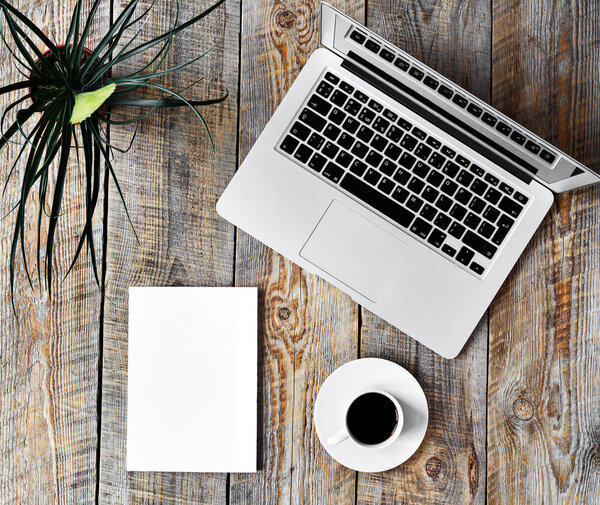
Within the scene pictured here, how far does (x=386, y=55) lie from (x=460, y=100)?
116 millimetres

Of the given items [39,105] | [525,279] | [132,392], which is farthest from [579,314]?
[39,105]

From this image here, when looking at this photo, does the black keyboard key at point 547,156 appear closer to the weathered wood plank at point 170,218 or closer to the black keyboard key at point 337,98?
the black keyboard key at point 337,98

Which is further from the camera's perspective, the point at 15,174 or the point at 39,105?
the point at 15,174

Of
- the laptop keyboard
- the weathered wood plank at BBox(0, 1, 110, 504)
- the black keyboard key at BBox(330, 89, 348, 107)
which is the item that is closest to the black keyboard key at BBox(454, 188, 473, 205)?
the laptop keyboard

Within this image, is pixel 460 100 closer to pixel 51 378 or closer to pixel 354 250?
pixel 354 250

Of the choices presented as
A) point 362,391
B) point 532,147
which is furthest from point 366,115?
point 362,391

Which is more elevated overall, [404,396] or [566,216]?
[566,216]

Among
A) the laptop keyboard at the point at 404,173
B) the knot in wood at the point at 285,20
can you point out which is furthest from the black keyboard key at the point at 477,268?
the knot in wood at the point at 285,20

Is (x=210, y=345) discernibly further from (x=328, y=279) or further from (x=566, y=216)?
(x=566, y=216)

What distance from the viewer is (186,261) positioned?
0.82 meters

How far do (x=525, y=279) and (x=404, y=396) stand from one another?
24 cm

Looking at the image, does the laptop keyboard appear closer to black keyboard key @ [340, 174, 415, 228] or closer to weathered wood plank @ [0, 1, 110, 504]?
black keyboard key @ [340, 174, 415, 228]

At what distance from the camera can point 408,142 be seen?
0.78 meters

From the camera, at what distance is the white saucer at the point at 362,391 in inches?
30.9
